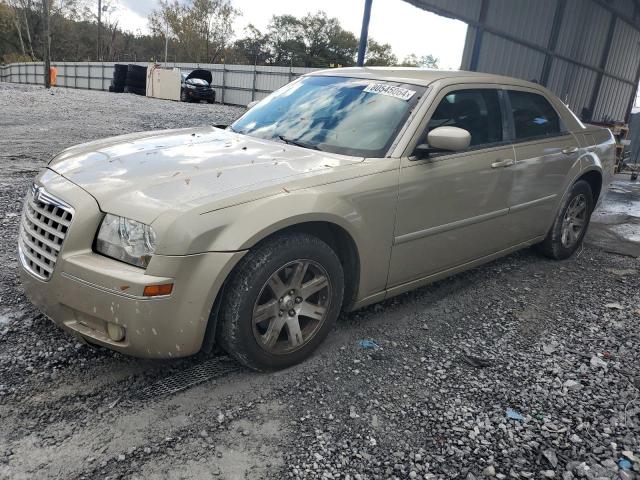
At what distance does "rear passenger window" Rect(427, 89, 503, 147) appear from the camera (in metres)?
3.42

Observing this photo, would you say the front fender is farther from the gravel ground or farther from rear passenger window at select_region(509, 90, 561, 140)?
rear passenger window at select_region(509, 90, 561, 140)

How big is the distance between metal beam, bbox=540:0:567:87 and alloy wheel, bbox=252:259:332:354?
48.9 ft

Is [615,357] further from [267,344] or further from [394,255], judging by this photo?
[267,344]

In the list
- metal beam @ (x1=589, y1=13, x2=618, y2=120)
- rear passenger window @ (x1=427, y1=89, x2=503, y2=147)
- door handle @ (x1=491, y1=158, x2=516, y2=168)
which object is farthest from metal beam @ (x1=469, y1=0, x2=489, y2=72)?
door handle @ (x1=491, y1=158, x2=516, y2=168)

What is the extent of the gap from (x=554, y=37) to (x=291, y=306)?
15615 mm

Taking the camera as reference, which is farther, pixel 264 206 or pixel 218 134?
pixel 218 134

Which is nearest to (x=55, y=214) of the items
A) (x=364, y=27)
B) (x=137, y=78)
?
(x=364, y=27)

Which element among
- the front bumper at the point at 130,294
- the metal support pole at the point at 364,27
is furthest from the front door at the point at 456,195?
the metal support pole at the point at 364,27

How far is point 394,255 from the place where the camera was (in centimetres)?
311

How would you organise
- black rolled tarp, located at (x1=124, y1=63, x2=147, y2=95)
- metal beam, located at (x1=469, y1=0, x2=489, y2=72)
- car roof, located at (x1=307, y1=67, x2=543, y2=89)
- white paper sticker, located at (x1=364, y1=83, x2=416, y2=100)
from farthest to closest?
1. black rolled tarp, located at (x1=124, y1=63, x2=147, y2=95)
2. metal beam, located at (x1=469, y1=0, x2=489, y2=72)
3. car roof, located at (x1=307, y1=67, x2=543, y2=89)
4. white paper sticker, located at (x1=364, y1=83, x2=416, y2=100)

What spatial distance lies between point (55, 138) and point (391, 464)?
9010 millimetres

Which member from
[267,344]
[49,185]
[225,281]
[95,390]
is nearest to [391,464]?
[267,344]

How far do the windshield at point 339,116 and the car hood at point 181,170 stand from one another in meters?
0.17

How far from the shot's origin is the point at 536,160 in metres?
4.10
